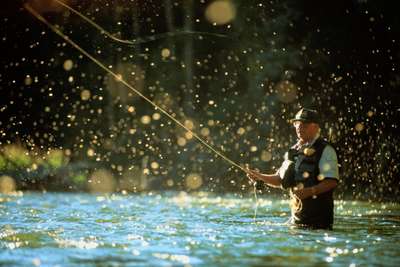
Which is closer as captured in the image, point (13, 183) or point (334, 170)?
point (334, 170)

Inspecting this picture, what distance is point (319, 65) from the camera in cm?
2234

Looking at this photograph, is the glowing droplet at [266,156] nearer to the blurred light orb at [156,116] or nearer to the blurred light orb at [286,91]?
the blurred light orb at [286,91]

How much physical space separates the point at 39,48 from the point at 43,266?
16.4m

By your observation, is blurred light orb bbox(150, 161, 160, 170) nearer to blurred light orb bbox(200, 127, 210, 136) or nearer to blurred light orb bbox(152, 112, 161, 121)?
blurred light orb bbox(152, 112, 161, 121)

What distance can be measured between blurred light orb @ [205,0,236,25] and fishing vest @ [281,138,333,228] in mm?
18664

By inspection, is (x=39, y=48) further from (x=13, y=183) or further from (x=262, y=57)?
(x=262, y=57)

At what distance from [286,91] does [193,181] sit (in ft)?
16.2

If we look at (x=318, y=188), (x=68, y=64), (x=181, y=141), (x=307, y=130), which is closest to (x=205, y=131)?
(x=181, y=141)

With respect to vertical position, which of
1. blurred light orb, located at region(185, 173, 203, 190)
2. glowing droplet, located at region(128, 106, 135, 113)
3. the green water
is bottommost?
the green water

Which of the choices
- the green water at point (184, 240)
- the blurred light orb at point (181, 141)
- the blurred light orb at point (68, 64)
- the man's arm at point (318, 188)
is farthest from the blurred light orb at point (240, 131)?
the man's arm at point (318, 188)

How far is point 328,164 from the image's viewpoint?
7.84 m

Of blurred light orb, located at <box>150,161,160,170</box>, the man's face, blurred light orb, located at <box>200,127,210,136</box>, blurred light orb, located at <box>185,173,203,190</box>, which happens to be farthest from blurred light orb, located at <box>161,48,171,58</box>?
the man's face

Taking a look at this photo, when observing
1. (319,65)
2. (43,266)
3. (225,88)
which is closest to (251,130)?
(225,88)

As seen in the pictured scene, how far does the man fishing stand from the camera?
787 cm
